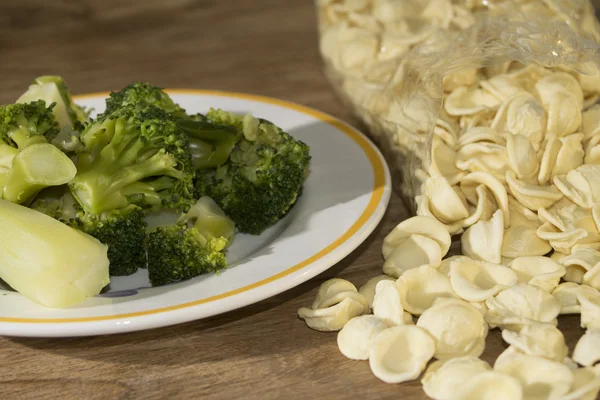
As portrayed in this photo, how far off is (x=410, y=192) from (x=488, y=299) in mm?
327

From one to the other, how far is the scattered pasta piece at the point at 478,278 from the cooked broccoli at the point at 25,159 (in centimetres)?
52

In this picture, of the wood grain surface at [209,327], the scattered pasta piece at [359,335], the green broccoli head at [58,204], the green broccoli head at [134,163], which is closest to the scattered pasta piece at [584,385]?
the wood grain surface at [209,327]

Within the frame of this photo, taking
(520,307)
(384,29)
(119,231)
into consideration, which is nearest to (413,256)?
(520,307)

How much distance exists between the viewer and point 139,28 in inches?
96.0

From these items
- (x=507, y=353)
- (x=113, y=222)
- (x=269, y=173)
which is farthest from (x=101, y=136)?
(x=507, y=353)

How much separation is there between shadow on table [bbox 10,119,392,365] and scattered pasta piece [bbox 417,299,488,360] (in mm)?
135

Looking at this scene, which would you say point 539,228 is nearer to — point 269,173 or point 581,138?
point 581,138

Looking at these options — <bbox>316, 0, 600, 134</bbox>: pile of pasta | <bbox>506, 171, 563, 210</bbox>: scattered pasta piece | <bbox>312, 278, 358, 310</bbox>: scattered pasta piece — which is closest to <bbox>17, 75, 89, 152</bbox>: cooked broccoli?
<bbox>312, 278, 358, 310</bbox>: scattered pasta piece

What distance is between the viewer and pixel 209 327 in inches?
40.0

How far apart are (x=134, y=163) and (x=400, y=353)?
45cm

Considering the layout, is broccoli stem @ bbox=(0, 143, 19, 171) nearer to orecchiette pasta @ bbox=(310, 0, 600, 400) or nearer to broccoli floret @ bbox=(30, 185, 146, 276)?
broccoli floret @ bbox=(30, 185, 146, 276)

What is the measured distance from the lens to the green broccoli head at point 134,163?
1045 millimetres

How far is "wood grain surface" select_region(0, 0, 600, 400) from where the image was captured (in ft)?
2.98

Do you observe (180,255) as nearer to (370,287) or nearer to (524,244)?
(370,287)
